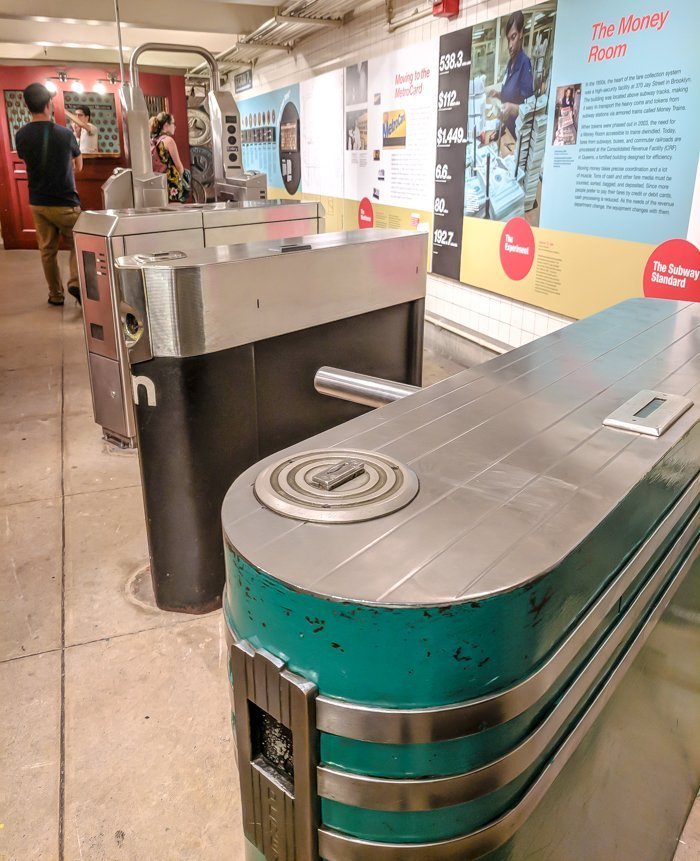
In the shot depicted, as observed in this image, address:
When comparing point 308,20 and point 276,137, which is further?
point 276,137

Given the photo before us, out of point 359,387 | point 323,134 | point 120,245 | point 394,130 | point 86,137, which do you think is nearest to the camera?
point 359,387

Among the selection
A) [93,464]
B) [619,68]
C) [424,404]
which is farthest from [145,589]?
[619,68]

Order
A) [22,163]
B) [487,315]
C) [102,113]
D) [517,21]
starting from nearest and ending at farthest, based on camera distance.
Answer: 1. [517,21]
2. [487,315]
3. [22,163]
4. [102,113]

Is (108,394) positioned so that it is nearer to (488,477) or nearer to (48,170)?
(488,477)

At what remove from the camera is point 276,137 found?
26.1ft

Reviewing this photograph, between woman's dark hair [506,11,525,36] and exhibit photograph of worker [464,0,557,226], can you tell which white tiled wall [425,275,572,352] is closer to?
exhibit photograph of worker [464,0,557,226]

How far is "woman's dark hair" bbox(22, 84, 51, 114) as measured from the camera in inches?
209

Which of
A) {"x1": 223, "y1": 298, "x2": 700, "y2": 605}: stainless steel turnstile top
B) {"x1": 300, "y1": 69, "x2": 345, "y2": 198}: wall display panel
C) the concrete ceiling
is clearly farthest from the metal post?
the concrete ceiling

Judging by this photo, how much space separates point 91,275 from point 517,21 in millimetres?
2660

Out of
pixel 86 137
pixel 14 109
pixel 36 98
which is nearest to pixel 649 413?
pixel 36 98

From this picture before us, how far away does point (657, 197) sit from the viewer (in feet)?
9.87

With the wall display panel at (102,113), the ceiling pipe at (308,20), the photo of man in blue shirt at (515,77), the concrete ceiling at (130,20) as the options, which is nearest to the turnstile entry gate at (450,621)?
the photo of man in blue shirt at (515,77)

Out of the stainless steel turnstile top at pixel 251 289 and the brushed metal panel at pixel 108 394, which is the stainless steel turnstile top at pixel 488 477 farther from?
the brushed metal panel at pixel 108 394

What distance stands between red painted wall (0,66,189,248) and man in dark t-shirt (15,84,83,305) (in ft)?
14.8
